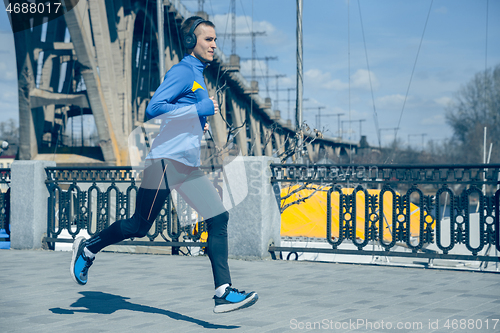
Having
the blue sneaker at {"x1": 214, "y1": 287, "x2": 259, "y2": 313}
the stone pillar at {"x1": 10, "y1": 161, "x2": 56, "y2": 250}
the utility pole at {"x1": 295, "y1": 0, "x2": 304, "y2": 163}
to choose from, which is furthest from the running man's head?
the utility pole at {"x1": 295, "y1": 0, "x2": 304, "y2": 163}

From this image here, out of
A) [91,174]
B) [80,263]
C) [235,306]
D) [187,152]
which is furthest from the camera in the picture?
[91,174]

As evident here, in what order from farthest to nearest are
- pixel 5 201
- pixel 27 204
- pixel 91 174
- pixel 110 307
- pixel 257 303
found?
pixel 5 201 < pixel 27 204 < pixel 91 174 < pixel 257 303 < pixel 110 307

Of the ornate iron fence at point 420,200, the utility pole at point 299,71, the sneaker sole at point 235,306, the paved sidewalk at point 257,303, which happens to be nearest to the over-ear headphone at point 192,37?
the sneaker sole at point 235,306

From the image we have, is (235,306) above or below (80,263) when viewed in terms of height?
→ below

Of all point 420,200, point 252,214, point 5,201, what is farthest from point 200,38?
point 5,201

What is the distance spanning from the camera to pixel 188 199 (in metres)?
3.58

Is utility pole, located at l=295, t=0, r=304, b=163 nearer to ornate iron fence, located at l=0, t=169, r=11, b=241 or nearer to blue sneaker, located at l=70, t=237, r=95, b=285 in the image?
ornate iron fence, located at l=0, t=169, r=11, b=241

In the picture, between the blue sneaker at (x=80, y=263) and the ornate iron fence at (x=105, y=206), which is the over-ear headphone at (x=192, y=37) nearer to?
the blue sneaker at (x=80, y=263)

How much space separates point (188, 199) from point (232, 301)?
780mm

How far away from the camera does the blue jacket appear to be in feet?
11.1

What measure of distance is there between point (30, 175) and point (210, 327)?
16.7 feet

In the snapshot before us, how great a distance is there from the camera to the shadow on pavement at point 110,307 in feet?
12.1

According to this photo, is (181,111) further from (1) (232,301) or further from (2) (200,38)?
(1) (232,301)

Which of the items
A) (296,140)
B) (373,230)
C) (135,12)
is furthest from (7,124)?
(373,230)
